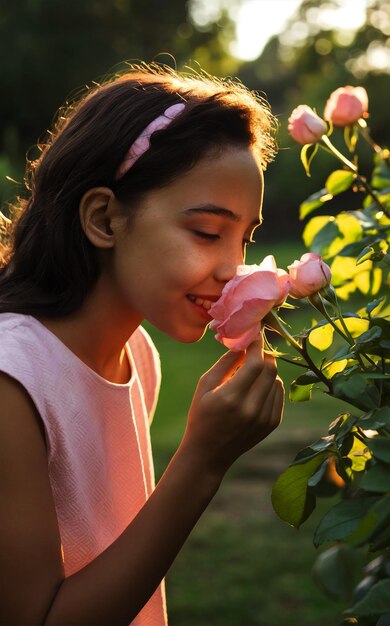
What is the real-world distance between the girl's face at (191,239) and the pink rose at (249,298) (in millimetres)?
311

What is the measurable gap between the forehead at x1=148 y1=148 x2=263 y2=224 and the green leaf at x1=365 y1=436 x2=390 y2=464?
66 cm

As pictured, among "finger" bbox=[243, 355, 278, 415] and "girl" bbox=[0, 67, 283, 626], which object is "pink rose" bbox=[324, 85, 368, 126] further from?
"finger" bbox=[243, 355, 278, 415]

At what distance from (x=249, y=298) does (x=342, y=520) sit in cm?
31

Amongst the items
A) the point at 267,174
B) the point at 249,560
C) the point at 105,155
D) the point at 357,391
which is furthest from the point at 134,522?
the point at 267,174

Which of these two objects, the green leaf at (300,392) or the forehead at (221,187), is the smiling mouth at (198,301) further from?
the green leaf at (300,392)

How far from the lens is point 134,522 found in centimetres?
152

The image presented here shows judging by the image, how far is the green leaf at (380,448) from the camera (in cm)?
102

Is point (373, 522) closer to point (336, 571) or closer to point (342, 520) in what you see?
point (342, 520)

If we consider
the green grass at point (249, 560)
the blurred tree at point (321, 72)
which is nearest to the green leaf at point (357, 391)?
the green grass at point (249, 560)

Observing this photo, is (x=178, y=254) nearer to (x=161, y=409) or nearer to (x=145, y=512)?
(x=145, y=512)

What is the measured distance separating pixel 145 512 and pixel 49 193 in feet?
2.25

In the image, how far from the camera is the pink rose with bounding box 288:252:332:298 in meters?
1.26

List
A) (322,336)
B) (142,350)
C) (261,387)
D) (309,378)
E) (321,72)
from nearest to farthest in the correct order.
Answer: (309,378) < (322,336) < (261,387) < (142,350) < (321,72)

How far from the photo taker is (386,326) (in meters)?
1.20
